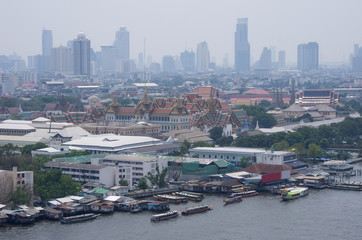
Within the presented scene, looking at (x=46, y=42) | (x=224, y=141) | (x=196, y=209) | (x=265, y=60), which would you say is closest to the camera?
(x=196, y=209)

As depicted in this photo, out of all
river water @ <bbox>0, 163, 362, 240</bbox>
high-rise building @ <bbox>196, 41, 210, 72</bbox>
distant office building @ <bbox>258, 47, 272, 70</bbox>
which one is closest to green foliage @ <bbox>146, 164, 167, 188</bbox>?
river water @ <bbox>0, 163, 362, 240</bbox>

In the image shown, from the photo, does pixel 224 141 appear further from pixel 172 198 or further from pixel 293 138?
pixel 172 198

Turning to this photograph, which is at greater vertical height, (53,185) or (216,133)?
(216,133)

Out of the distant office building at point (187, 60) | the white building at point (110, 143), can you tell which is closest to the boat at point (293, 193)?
the white building at point (110, 143)

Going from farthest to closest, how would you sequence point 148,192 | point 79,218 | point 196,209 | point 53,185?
point 148,192
point 53,185
point 196,209
point 79,218

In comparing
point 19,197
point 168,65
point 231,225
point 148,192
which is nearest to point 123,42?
point 168,65

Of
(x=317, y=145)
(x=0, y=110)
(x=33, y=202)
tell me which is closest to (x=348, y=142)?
(x=317, y=145)

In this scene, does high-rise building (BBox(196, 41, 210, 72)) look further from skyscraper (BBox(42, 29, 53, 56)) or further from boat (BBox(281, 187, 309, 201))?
boat (BBox(281, 187, 309, 201))

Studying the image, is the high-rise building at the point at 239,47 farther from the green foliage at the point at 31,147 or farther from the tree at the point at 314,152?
the green foliage at the point at 31,147
